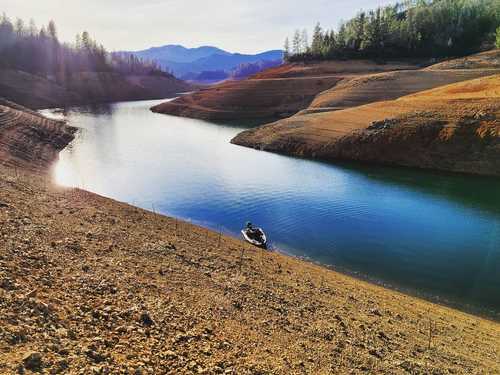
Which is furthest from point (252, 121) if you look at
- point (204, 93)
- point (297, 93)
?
point (204, 93)

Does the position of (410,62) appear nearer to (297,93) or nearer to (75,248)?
(297,93)

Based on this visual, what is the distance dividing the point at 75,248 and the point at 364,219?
19069 millimetres

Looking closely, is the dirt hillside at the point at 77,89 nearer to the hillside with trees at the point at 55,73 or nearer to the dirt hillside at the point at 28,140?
the hillside with trees at the point at 55,73

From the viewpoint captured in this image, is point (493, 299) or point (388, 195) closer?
point (493, 299)

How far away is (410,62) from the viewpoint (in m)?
108

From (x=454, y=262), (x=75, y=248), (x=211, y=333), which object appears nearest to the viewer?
(x=211, y=333)

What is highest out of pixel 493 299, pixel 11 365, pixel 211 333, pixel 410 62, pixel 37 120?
pixel 410 62

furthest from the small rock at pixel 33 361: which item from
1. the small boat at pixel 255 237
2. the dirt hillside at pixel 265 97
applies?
the dirt hillside at pixel 265 97

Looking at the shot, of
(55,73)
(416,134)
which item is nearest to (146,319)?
(416,134)

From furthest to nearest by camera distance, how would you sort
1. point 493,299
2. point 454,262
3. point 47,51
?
point 47,51 → point 454,262 → point 493,299

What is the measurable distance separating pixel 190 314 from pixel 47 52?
178m

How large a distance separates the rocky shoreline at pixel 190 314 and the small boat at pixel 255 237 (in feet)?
8.01

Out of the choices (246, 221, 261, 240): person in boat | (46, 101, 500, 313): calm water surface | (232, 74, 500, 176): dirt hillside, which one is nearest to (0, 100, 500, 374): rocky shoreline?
(246, 221, 261, 240): person in boat

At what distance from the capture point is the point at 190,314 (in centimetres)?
1002
